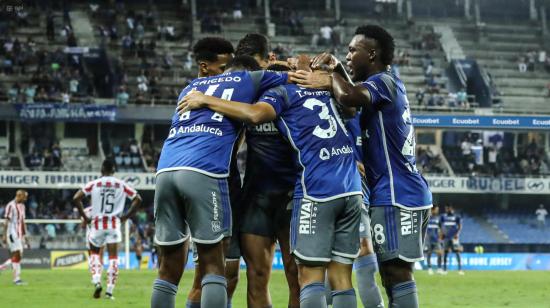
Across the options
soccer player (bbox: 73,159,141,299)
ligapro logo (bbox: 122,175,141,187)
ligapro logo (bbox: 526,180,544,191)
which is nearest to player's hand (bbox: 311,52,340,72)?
soccer player (bbox: 73,159,141,299)

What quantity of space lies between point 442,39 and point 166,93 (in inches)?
683

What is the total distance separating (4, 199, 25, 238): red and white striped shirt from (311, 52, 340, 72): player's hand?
17.8 m

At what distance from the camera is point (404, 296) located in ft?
25.8

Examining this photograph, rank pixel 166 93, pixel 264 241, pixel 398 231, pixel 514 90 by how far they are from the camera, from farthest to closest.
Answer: pixel 514 90
pixel 166 93
pixel 264 241
pixel 398 231

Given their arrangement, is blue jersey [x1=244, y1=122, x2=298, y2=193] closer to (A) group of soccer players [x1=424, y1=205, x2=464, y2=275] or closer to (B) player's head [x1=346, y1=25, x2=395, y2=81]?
(B) player's head [x1=346, y1=25, x2=395, y2=81]

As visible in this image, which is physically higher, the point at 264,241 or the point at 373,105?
the point at 373,105

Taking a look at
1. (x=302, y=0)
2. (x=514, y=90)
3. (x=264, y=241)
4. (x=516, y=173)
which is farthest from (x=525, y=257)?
(x=264, y=241)

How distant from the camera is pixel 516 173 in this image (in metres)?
49.9

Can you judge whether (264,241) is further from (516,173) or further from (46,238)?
(516,173)

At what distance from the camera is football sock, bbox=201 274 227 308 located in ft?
25.7

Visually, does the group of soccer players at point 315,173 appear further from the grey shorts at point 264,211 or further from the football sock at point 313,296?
the grey shorts at point 264,211

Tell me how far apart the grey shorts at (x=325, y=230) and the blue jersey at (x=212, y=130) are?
29.5 inches

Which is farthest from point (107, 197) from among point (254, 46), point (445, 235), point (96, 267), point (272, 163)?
point (445, 235)

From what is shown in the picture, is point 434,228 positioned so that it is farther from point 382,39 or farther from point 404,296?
point 404,296
